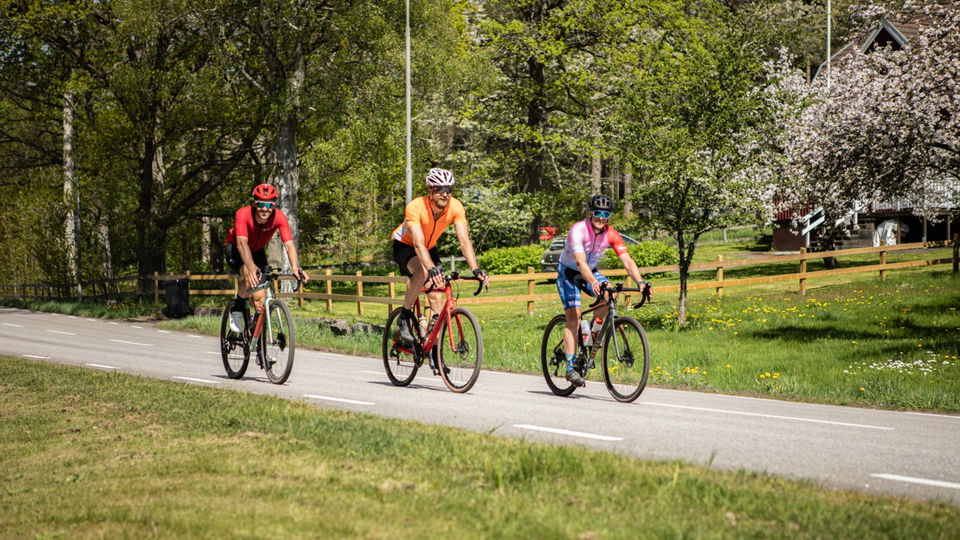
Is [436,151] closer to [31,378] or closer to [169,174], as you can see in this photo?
[169,174]

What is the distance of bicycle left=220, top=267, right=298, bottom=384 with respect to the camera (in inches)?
422

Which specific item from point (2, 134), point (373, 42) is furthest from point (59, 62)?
point (373, 42)

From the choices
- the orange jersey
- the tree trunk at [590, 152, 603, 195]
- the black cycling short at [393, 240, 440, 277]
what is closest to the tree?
the black cycling short at [393, 240, 440, 277]

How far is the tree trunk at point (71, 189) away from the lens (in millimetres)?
32469

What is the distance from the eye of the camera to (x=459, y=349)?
10.0 metres

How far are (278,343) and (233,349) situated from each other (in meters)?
0.96

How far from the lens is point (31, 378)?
454 inches

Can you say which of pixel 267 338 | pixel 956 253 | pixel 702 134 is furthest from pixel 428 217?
pixel 956 253

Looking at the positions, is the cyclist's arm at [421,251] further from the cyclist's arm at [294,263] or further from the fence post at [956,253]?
the fence post at [956,253]

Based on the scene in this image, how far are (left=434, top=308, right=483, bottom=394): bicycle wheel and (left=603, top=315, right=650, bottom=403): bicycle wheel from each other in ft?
4.34

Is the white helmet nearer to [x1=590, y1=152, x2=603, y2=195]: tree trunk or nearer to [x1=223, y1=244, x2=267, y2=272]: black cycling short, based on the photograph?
[x1=223, y1=244, x2=267, y2=272]: black cycling short

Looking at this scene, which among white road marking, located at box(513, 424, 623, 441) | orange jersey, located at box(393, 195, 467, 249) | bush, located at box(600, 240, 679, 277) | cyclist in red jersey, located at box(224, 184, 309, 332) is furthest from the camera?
bush, located at box(600, 240, 679, 277)

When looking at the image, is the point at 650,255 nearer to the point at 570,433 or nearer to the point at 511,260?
the point at 511,260

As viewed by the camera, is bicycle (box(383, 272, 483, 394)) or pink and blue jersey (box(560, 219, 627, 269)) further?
bicycle (box(383, 272, 483, 394))
